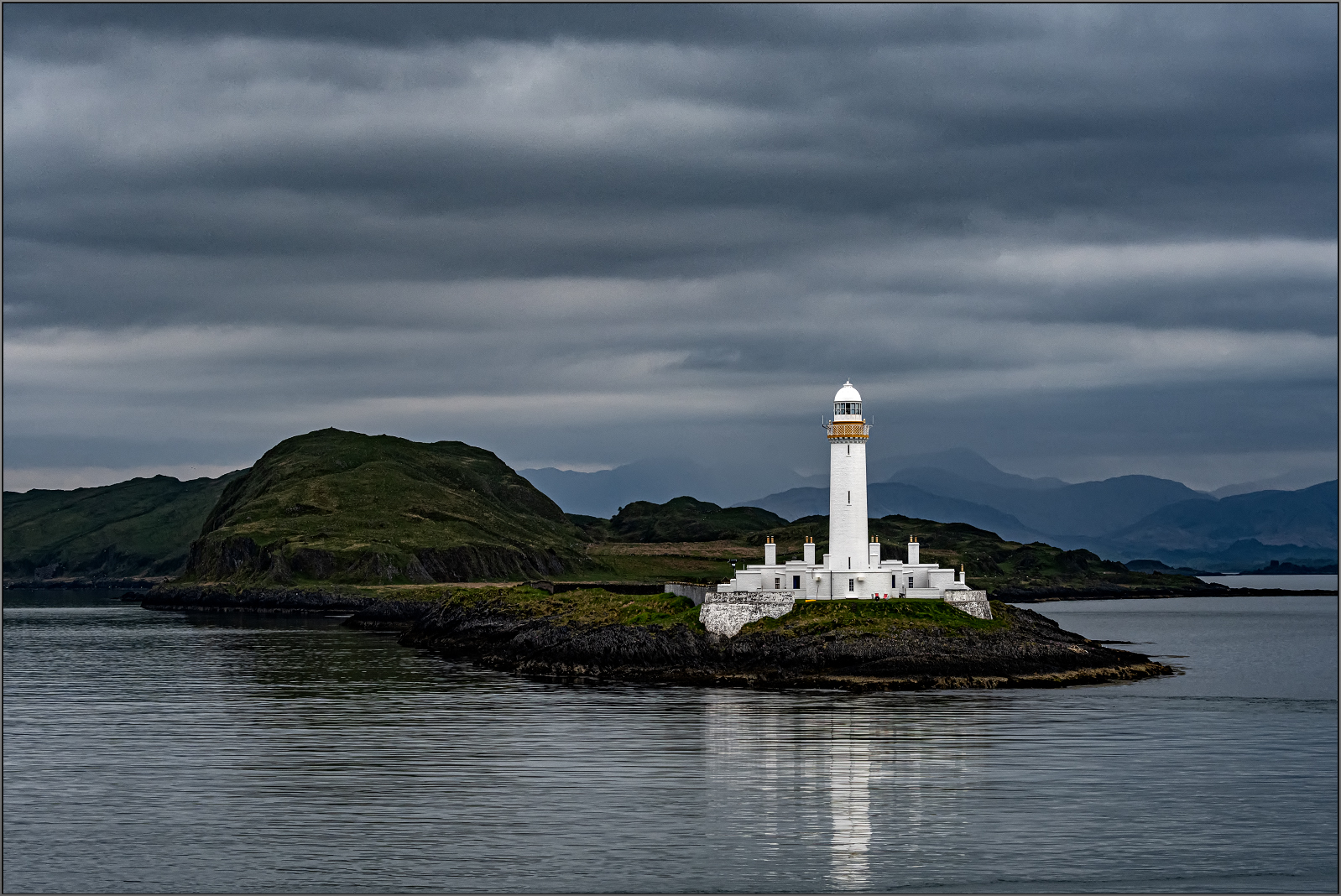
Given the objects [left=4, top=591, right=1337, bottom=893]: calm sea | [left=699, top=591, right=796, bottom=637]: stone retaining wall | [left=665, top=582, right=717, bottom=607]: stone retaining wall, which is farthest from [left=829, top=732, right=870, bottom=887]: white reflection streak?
[left=665, top=582, right=717, bottom=607]: stone retaining wall

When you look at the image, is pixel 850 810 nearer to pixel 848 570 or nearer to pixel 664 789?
pixel 664 789

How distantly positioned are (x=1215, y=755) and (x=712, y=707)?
23.6 meters

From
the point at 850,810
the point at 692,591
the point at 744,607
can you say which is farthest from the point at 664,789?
the point at 692,591

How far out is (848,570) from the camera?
85.3 metres

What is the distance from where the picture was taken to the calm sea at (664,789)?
120 feet

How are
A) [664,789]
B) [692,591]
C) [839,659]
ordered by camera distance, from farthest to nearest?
[692,591]
[839,659]
[664,789]

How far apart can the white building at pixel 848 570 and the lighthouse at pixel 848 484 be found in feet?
0.17

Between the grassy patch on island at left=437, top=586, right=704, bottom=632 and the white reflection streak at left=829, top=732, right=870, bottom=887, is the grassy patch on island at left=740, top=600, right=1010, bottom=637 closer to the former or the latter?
the grassy patch on island at left=437, top=586, right=704, bottom=632

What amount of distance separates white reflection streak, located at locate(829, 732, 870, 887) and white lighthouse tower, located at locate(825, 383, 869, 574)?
2966 centimetres

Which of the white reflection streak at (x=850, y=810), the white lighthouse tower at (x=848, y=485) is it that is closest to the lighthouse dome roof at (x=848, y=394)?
the white lighthouse tower at (x=848, y=485)

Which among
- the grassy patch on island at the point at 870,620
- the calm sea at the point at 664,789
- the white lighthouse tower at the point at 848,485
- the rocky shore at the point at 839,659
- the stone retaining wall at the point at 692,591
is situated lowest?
the calm sea at the point at 664,789

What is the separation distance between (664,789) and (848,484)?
138 feet

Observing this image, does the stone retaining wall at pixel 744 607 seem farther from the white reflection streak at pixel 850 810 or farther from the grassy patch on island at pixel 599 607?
the white reflection streak at pixel 850 810

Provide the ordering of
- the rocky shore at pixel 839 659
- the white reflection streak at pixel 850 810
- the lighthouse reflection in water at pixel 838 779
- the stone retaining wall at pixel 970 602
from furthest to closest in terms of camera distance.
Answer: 1. the stone retaining wall at pixel 970 602
2. the rocky shore at pixel 839 659
3. the lighthouse reflection in water at pixel 838 779
4. the white reflection streak at pixel 850 810
